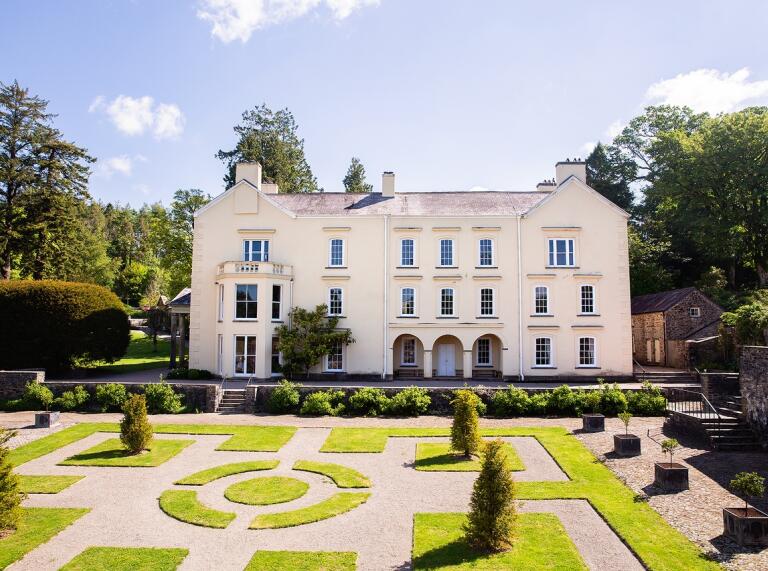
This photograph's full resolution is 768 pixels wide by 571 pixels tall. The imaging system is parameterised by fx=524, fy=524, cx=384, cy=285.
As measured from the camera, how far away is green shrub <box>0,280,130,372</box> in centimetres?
3144

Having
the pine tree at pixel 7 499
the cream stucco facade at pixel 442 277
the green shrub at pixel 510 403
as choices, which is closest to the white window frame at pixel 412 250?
the cream stucco facade at pixel 442 277

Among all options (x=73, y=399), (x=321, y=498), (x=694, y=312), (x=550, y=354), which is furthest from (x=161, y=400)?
(x=694, y=312)

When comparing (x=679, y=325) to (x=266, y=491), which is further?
(x=679, y=325)

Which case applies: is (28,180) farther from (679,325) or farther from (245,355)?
(679,325)

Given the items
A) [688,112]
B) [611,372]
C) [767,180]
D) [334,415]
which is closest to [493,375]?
[611,372]

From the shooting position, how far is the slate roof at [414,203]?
113 ft

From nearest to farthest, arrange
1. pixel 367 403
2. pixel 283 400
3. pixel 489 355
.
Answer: pixel 367 403 < pixel 283 400 < pixel 489 355

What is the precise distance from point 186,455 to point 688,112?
54.9 meters

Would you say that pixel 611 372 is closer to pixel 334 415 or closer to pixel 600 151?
pixel 334 415

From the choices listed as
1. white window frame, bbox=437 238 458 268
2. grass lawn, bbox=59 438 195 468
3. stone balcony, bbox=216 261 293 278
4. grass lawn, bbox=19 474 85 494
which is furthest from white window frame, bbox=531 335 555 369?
grass lawn, bbox=19 474 85 494

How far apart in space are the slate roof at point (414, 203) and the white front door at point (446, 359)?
8834 mm

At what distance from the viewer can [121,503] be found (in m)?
13.6

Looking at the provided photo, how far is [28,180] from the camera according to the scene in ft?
134

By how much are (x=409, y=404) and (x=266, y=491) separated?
34.0ft
